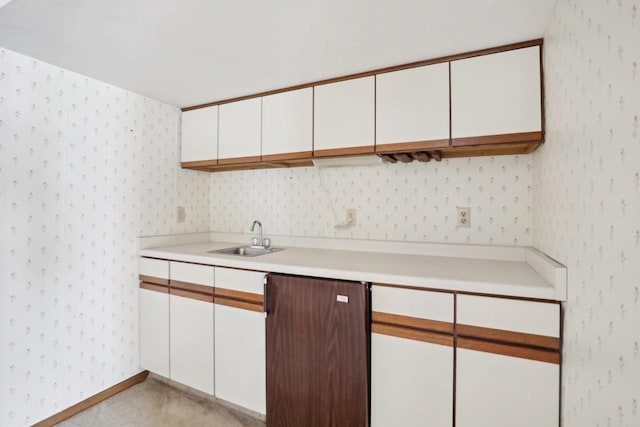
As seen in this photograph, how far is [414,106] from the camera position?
1675 mm

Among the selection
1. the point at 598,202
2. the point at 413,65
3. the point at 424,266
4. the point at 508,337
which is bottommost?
the point at 508,337

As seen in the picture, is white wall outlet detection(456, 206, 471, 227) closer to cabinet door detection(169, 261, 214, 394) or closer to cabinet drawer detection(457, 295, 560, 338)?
cabinet drawer detection(457, 295, 560, 338)

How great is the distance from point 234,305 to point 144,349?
994 millimetres

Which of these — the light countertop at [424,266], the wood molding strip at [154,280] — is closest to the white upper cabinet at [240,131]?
the light countertop at [424,266]

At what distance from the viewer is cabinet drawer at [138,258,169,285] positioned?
2102 mm

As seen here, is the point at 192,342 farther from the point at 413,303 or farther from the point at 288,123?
the point at 288,123

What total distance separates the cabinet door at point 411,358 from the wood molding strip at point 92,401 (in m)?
1.80

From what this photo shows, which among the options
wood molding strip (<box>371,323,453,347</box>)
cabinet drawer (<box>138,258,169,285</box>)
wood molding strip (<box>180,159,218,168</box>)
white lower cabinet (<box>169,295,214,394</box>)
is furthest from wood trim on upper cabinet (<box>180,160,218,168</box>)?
wood molding strip (<box>371,323,453,347</box>)

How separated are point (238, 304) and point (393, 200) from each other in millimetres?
1219

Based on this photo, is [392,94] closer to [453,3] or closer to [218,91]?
[453,3]

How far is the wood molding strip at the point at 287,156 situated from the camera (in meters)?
1.98

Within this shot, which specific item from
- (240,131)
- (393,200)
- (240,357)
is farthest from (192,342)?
(393,200)

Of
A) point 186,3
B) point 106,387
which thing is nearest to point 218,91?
point 186,3

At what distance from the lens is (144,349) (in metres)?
2.20
